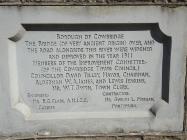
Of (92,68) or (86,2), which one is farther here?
(92,68)

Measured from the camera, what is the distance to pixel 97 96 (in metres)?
2.42

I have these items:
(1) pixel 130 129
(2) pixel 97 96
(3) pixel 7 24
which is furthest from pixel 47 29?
(1) pixel 130 129

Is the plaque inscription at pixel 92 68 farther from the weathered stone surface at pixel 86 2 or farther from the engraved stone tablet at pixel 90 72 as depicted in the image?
the weathered stone surface at pixel 86 2

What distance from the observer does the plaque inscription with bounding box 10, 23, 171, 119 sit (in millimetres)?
2312

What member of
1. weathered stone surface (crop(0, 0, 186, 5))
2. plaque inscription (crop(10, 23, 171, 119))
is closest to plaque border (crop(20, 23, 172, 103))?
plaque inscription (crop(10, 23, 171, 119))

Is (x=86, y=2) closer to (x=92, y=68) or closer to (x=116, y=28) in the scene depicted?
(x=116, y=28)

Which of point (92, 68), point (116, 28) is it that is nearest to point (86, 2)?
point (116, 28)

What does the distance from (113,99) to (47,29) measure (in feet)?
2.02

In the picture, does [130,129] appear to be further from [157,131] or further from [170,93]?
[170,93]

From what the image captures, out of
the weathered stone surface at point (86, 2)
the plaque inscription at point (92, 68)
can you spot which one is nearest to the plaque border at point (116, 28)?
the plaque inscription at point (92, 68)

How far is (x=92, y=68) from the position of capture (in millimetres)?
2365

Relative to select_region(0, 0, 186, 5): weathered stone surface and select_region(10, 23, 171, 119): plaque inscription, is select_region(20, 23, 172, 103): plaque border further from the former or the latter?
select_region(0, 0, 186, 5): weathered stone surface

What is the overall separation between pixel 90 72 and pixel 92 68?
0.03 meters

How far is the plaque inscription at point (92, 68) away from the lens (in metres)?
2.31
